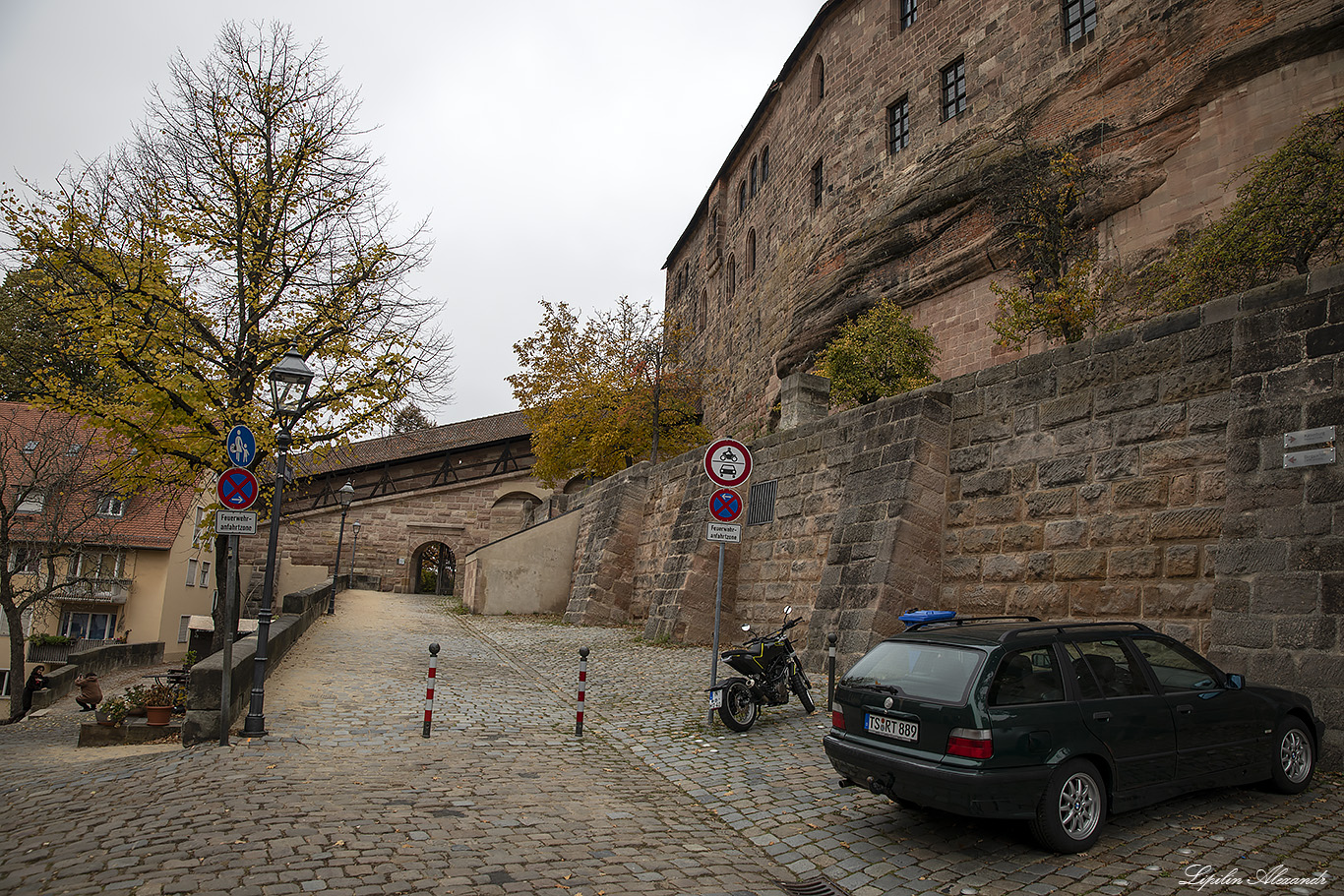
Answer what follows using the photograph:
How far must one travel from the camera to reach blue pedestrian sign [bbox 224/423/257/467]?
783 cm

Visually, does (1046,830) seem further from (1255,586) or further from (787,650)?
(787,650)

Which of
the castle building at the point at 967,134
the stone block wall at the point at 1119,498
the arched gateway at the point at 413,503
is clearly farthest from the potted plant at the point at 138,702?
the arched gateway at the point at 413,503

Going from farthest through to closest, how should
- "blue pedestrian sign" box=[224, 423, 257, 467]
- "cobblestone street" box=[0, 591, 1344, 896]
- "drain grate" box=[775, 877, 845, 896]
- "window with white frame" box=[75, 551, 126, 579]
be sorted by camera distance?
"window with white frame" box=[75, 551, 126, 579], "blue pedestrian sign" box=[224, 423, 257, 467], "drain grate" box=[775, 877, 845, 896], "cobblestone street" box=[0, 591, 1344, 896]

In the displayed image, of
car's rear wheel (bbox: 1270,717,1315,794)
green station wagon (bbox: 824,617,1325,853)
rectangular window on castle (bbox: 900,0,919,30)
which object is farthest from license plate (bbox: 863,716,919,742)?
rectangular window on castle (bbox: 900,0,919,30)

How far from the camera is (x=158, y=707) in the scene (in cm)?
965

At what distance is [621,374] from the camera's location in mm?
32312

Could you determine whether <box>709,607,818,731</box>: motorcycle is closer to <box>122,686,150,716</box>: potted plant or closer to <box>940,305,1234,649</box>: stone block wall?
<box>940,305,1234,649</box>: stone block wall

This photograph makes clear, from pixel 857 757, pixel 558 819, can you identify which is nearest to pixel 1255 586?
pixel 857 757

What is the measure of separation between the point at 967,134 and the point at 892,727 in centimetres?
2079

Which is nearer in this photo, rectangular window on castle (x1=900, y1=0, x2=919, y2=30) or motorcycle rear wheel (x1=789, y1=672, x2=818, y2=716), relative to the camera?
motorcycle rear wheel (x1=789, y1=672, x2=818, y2=716)

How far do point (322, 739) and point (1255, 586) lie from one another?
7.72 meters

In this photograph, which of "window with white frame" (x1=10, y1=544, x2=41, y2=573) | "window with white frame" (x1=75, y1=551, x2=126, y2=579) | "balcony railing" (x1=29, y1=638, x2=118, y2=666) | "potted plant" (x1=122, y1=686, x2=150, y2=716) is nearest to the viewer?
"potted plant" (x1=122, y1=686, x2=150, y2=716)

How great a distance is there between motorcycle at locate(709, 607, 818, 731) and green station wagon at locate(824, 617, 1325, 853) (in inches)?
98.6

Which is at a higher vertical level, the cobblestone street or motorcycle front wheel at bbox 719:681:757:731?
motorcycle front wheel at bbox 719:681:757:731
